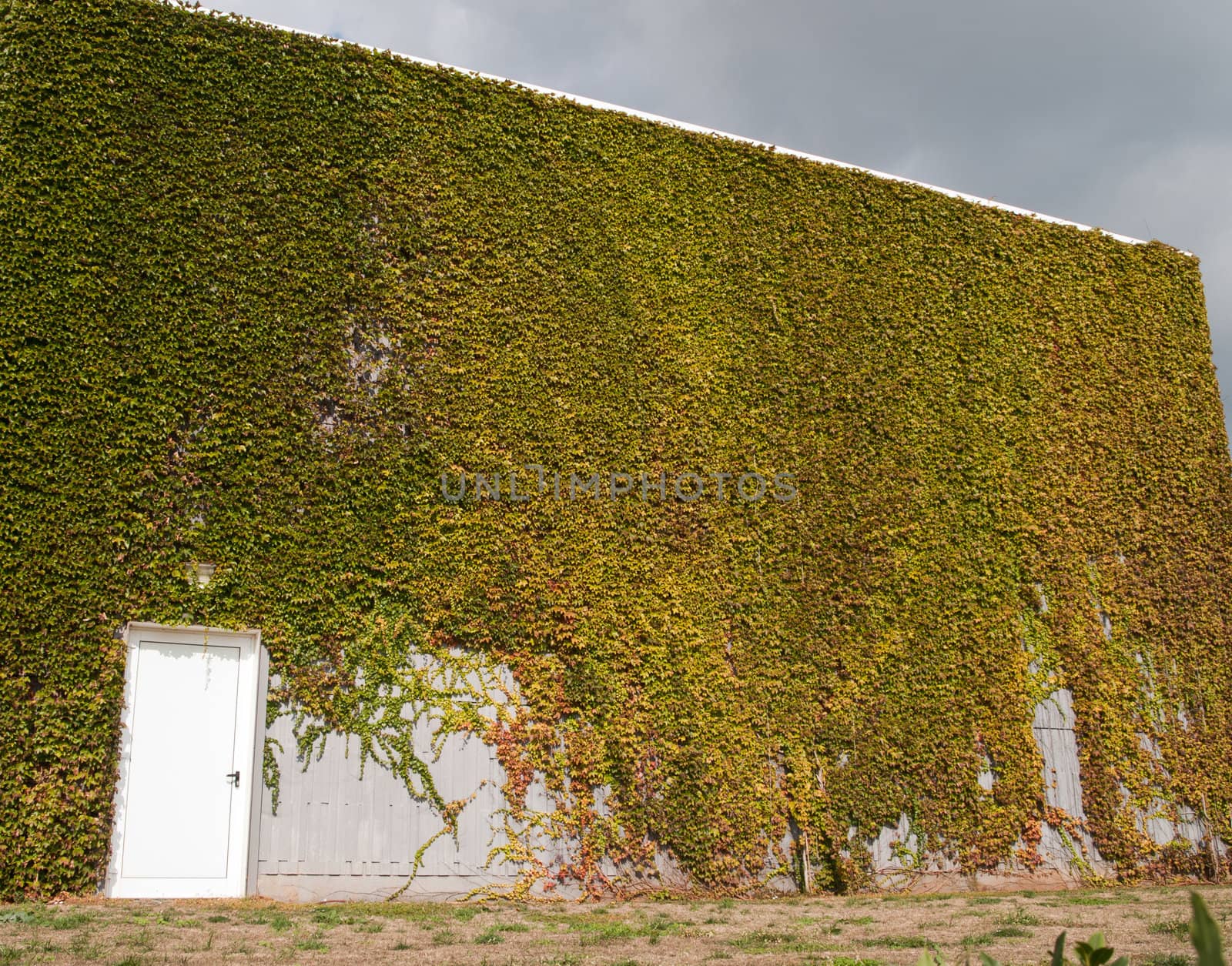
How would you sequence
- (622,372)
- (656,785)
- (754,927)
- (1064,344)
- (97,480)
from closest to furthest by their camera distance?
(754,927), (97,480), (656,785), (622,372), (1064,344)

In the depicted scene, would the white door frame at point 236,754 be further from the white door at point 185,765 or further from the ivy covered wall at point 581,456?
the ivy covered wall at point 581,456

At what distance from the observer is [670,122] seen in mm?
11047

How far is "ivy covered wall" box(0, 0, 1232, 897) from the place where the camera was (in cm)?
827

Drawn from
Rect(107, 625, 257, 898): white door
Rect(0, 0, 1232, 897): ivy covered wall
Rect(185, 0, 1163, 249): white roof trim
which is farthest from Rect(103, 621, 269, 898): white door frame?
Rect(185, 0, 1163, 249): white roof trim

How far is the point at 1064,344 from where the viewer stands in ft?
39.4

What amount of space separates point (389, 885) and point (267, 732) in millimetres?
1566

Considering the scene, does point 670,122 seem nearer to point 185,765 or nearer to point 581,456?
point 581,456

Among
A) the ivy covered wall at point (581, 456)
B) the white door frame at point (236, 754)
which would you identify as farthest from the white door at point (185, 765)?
the ivy covered wall at point (581, 456)

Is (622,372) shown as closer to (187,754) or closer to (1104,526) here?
(187,754)

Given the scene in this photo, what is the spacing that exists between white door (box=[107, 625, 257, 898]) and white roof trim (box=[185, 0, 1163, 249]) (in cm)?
558

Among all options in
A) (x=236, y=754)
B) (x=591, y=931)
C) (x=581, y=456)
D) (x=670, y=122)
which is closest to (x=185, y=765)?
(x=236, y=754)

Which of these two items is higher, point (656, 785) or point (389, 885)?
point (656, 785)

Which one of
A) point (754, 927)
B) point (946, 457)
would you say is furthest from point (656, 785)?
point (946, 457)

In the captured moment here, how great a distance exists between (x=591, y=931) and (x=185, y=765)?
3493 millimetres
